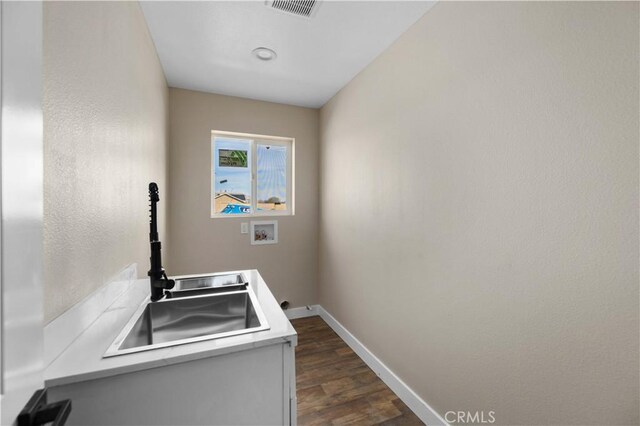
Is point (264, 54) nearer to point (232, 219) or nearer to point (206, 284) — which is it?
point (232, 219)

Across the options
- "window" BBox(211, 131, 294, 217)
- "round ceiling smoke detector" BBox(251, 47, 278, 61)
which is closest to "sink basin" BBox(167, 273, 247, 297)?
"window" BBox(211, 131, 294, 217)

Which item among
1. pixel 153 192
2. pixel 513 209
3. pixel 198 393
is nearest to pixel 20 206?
pixel 198 393

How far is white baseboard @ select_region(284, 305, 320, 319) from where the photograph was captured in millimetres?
3150

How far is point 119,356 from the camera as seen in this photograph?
76cm

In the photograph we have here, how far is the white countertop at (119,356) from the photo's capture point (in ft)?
2.26

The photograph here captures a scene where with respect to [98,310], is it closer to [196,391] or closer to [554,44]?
[196,391]

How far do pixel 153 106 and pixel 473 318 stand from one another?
2436 millimetres

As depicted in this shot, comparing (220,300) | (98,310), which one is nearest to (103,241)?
(98,310)

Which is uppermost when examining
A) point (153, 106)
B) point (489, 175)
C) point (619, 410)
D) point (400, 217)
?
point (153, 106)

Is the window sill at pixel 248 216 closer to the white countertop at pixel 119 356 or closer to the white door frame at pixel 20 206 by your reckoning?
the white countertop at pixel 119 356

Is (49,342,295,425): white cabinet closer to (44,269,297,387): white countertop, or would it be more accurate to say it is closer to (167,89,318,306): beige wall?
(44,269,297,387): white countertop

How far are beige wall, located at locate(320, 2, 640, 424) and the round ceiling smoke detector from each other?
2.77 ft

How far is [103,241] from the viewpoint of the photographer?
1084 mm

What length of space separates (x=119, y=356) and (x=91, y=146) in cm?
73
